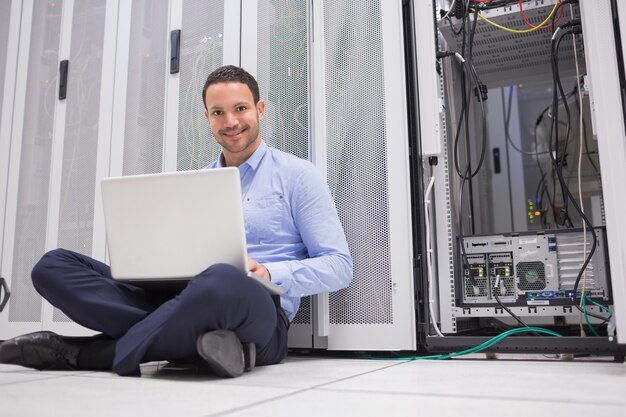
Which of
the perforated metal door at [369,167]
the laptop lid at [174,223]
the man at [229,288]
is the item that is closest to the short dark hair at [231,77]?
the man at [229,288]

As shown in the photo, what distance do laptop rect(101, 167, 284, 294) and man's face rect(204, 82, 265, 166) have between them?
1.78 feet

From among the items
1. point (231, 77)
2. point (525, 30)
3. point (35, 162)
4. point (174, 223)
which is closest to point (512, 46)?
point (525, 30)

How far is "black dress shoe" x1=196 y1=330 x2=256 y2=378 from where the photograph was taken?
1.36m

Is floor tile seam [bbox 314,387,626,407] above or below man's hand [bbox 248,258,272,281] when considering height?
below

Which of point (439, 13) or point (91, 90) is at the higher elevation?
point (439, 13)

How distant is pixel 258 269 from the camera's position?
65.1 inches

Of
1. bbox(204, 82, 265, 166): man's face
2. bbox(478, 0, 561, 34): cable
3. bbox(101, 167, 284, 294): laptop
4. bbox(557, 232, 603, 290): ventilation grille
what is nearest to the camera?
bbox(101, 167, 284, 294): laptop

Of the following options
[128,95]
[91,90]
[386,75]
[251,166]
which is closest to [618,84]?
[386,75]

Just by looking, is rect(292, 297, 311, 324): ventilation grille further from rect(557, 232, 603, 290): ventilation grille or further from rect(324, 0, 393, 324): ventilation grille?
rect(557, 232, 603, 290): ventilation grille

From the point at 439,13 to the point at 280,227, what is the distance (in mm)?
1249

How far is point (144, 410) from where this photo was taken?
0.99 m

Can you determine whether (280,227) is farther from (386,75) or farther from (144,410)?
(144,410)

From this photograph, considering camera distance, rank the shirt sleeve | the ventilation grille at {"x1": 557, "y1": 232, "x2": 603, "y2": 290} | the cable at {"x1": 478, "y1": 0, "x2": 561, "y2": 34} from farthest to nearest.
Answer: the cable at {"x1": 478, "y1": 0, "x2": 561, "y2": 34} < the ventilation grille at {"x1": 557, "y1": 232, "x2": 603, "y2": 290} < the shirt sleeve

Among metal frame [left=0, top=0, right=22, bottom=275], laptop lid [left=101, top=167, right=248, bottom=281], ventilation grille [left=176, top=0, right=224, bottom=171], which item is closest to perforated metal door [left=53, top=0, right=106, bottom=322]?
metal frame [left=0, top=0, right=22, bottom=275]
